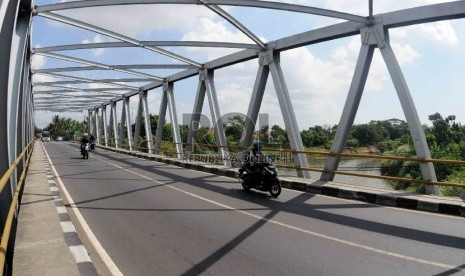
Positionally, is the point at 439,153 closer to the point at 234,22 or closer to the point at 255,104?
the point at 255,104

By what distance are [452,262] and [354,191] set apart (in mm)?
5074

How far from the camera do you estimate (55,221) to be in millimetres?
6719

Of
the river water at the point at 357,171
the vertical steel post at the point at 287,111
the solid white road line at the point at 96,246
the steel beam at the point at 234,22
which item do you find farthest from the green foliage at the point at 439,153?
the solid white road line at the point at 96,246

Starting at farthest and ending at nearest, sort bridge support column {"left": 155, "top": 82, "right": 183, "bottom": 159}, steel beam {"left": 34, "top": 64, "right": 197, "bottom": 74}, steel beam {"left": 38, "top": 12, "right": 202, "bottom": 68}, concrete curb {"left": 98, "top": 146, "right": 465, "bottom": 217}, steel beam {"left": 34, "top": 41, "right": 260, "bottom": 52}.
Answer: bridge support column {"left": 155, "top": 82, "right": 183, "bottom": 159}, steel beam {"left": 34, "top": 64, "right": 197, "bottom": 74}, steel beam {"left": 34, "top": 41, "right": 260, "bottom": 52}, steel beam {"left": 38, "top": 12, "right": 202, "bottom": 68}, concrete curb {"left": 98, "top": 146, "right": 465, "bottom": 217}

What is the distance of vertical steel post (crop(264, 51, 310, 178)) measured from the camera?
13359 mm

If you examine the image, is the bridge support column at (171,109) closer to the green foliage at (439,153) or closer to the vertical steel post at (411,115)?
the green foliage at (439,153)

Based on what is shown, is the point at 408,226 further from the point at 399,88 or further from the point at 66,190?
the point at 66,190

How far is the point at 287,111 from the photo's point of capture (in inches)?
548

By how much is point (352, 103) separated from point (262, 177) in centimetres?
337

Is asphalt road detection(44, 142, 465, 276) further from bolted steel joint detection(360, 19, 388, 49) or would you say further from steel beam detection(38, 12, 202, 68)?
steel beam detection(38, 12, 202, 68)

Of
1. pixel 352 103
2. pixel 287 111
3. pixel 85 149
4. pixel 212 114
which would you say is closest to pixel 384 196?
pixel 352 103

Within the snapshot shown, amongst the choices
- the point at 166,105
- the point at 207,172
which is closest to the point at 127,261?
the point at 207,172

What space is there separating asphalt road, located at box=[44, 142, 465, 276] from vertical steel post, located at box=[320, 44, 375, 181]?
1.84 m

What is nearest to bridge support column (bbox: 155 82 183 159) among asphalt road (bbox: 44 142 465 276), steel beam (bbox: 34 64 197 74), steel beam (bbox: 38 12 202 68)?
steel beam (bbox: 34 64 197 74)
